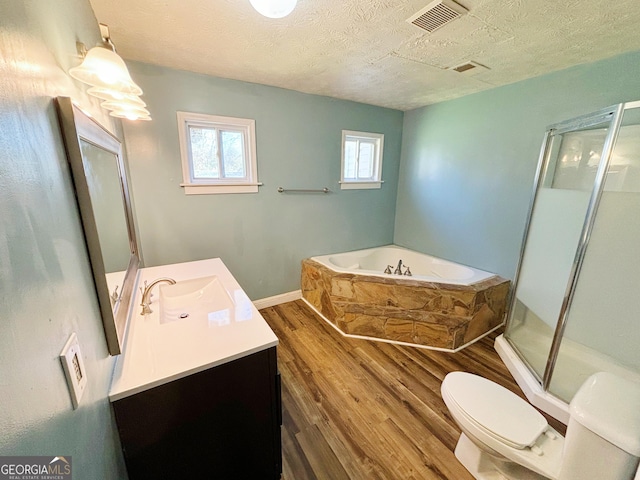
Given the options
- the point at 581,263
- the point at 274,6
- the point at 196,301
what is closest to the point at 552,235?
the point at 581,263

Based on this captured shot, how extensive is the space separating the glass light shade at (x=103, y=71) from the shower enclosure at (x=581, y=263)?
8.24ft

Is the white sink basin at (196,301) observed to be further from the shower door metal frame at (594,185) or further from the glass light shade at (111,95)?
the shower door metal frame at (594,185)

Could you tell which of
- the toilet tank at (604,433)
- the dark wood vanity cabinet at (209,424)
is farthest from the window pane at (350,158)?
the toilet tank at (604,433)

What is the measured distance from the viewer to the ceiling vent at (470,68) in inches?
76.2

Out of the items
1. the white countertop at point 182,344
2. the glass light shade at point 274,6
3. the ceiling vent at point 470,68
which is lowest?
the white countertop at point 182,344

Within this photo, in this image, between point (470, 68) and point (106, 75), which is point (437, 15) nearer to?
point (470, 68)

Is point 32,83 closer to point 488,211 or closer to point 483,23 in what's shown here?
point 483,23

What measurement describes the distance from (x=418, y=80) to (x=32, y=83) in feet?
8.42

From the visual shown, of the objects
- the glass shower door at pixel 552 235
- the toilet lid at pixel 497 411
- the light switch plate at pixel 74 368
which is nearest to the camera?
the light switch plate at pixel 74 368

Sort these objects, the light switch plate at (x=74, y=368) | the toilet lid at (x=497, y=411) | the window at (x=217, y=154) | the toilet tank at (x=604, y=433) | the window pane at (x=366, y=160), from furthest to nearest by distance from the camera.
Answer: the window pane at (x=366, y=160), the window at (x=217, y=154), the toilet lid at (x=497, y=411), the toilet tank at (x=604, y=433), the light switch plate at (x=74, y=368)

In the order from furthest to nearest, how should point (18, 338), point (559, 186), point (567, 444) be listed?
point (559, 186) → point (567, 444) → point (18, 338)

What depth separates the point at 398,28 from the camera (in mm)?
1482

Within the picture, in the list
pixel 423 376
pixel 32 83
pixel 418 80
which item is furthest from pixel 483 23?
pixel 423 376

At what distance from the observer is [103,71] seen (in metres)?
0.85
